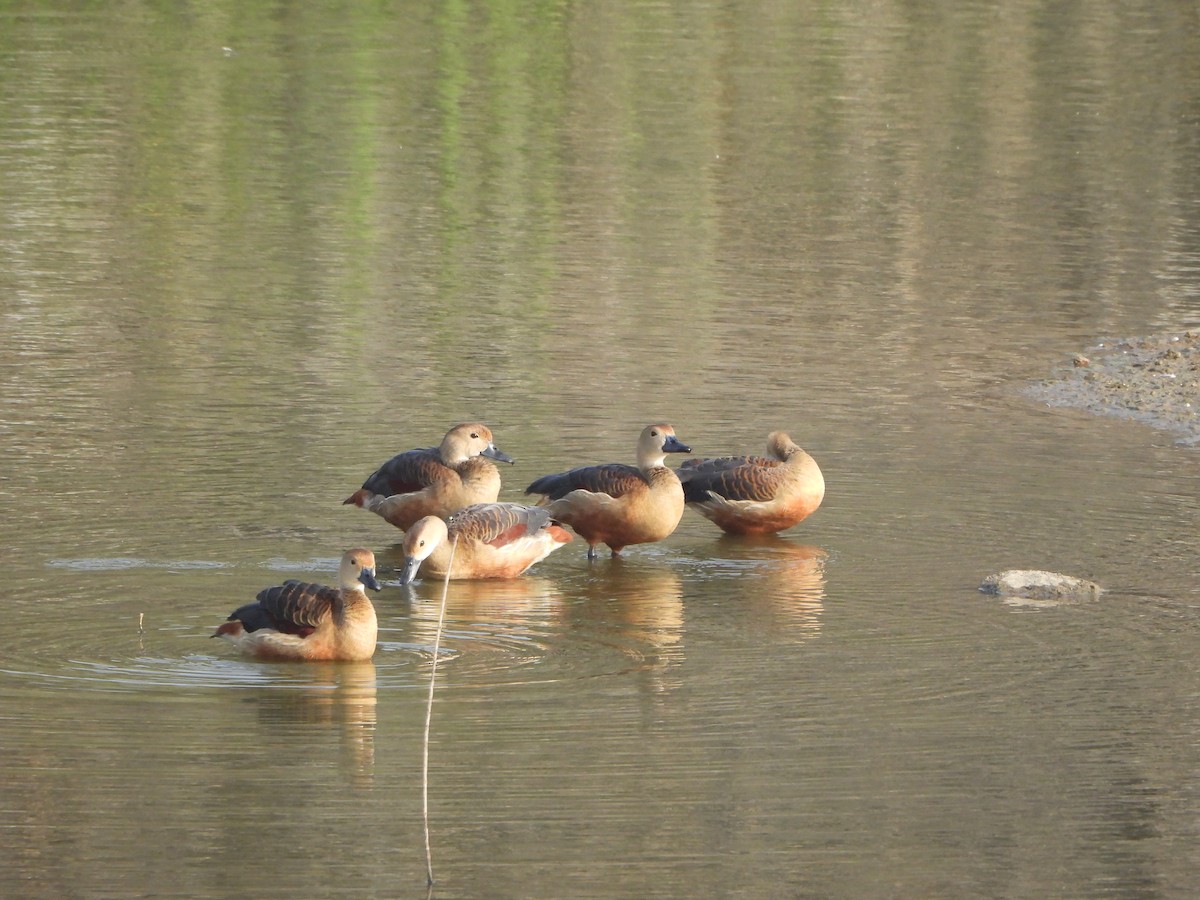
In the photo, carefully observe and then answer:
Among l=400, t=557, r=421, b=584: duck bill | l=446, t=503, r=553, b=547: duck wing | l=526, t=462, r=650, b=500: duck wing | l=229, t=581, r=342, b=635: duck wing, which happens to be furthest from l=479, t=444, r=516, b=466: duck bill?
l=229, t=581, r=342, b=635: duck wing

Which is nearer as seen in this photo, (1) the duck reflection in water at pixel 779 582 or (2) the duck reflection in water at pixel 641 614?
(2) the duck reflection in water at pixel 641 614

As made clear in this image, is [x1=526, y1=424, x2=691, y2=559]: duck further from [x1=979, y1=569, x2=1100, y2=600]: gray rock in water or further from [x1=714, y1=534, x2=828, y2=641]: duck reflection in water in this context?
[x1=979, y1=569, x2=1100, y2=600]: gray rock in water

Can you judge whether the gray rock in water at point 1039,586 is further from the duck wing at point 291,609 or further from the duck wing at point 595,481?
the duck wing at point 291,609

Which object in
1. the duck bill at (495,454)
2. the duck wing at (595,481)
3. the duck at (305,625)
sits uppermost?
the duck bill at (495,454)

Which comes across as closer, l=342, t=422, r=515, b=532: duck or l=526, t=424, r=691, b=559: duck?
l=526, t=424, r=691, b=559: duck

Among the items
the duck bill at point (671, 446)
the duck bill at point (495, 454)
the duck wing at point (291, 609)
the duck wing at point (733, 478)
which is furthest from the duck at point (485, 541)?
the duck wing at point (733, 478)

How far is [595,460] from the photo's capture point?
44.1 ft

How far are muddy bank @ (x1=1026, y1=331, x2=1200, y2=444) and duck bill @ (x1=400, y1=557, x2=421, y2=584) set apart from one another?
20.4 ft

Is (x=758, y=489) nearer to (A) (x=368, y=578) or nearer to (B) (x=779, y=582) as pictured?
(B) (x=779, y=582)

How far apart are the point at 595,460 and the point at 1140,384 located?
5.03 metres

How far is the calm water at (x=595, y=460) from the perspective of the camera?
7742 mm

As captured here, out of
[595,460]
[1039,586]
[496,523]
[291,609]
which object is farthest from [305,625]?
[595,460]

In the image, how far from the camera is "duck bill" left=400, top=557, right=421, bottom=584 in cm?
1075

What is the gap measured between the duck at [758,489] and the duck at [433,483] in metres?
1.29
